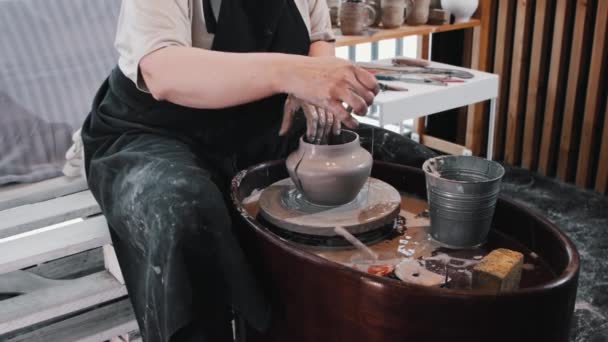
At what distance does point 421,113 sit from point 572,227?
827 millimetres

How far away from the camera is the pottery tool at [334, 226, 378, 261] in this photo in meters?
1.25

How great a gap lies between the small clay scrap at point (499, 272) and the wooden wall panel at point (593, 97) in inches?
82.7

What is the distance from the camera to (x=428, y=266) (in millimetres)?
1207

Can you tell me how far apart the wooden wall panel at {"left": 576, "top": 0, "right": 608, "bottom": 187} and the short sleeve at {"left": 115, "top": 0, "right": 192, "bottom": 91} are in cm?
209

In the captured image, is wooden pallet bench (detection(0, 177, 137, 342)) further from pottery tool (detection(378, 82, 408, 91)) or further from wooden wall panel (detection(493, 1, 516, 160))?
wooden wall panel (detection(493, 1, 516, 160))

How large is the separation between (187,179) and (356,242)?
0.36m

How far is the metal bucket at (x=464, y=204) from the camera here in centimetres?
121

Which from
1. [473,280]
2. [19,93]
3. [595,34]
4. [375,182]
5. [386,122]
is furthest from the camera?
[595,34]

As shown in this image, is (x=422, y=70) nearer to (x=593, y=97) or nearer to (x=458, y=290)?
(x=593, y=97)

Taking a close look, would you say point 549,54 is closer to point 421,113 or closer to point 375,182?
point 421,113

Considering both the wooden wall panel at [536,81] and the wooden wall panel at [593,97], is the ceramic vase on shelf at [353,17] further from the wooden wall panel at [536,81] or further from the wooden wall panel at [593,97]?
the wooden wall panel at [593,97]

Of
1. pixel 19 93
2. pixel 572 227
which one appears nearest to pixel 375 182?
pixel 19 93

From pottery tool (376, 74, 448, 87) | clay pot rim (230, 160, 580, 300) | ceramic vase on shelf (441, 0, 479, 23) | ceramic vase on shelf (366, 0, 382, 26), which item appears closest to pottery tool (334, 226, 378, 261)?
clay pot rim (230, 160, 580, 300)

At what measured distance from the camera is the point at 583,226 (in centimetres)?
270
